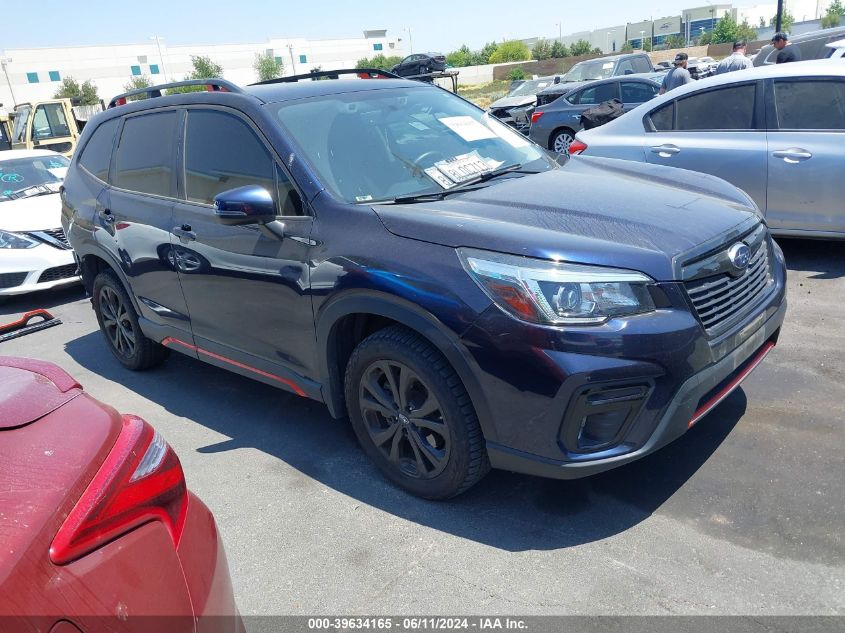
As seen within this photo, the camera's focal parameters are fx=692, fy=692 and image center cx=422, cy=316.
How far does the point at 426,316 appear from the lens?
107 inches

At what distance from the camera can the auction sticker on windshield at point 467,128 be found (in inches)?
151

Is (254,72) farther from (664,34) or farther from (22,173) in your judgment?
(22,173)

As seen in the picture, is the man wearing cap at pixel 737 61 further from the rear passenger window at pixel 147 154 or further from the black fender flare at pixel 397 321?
the black fender flare at pixel 397 321

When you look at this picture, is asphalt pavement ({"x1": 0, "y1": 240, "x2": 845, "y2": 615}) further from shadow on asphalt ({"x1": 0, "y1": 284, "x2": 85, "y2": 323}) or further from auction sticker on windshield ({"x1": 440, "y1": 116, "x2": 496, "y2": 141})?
shadow on asphalt ({"x1": 0, "y1": 284, "x2": 85, "y2": 323})

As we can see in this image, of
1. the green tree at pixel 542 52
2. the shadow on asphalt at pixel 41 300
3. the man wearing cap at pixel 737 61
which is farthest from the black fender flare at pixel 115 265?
the green tree at pixel 542 52

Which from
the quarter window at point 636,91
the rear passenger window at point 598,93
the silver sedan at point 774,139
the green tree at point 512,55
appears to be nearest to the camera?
the silver sedan at point 774,139

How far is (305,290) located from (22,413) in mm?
1624

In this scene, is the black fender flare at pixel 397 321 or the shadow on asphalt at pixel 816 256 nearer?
the black fender flare at pixel 397 321

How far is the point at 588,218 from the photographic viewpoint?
2857mm

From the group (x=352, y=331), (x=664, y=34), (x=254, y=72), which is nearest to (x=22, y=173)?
(x=352, y=331)

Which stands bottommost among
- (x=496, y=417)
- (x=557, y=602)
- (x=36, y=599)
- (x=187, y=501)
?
(x=557, y=602)

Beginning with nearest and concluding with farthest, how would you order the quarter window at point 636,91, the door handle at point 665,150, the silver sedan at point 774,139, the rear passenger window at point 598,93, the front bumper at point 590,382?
the front bumper at point 590,382 < the silver sedan at point 774,139 < the door handle at point 665,150 < the quarter window at point 636,91 < the rear passenger window at point 598,93

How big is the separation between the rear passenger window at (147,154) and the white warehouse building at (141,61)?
212 feet

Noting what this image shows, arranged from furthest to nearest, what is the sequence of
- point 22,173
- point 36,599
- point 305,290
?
1. point 22,173
2. point 305,290
3. point 36,599
